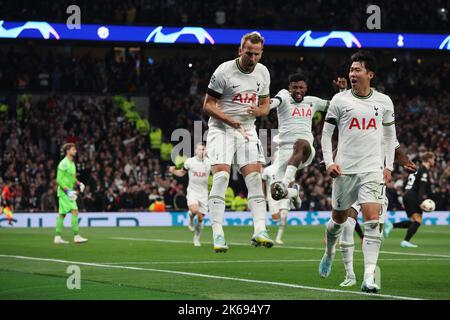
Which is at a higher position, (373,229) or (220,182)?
Answer: (220,182)

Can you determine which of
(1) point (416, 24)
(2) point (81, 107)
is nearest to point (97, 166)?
→ (2) point (81, 107)

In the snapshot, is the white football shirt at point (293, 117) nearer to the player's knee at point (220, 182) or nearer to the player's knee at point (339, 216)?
the player's knee at point (220, 182)

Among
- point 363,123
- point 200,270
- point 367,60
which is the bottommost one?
point 200,270

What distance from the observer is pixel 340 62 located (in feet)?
166

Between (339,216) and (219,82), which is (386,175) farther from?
(219,82)

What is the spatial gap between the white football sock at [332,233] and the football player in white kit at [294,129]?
5401 millimetres

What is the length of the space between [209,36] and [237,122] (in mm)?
29359

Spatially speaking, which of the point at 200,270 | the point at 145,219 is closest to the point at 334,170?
the point at 200,270

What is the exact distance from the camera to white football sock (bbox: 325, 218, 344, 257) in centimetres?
1261

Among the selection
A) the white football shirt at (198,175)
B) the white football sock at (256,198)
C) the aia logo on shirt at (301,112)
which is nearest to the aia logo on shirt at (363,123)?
the white football sock at (256,198)

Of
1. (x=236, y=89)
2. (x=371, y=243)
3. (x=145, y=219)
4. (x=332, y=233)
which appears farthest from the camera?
(x=145, y=219)

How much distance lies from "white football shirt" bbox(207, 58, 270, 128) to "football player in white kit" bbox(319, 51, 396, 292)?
1.67 m

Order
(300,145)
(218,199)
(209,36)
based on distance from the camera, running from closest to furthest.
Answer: (218,199) < (300,145) < (209,36)

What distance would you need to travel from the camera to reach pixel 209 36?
42312 mm
